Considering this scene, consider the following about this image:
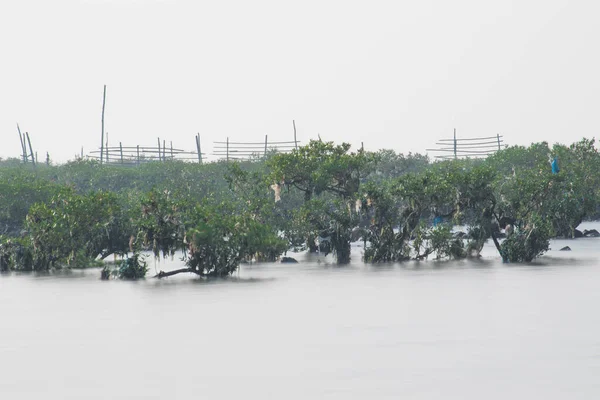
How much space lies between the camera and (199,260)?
4462 centimetres

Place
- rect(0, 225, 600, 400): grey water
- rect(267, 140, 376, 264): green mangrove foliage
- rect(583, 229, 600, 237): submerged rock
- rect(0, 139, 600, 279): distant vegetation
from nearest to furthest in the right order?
1. rect(0, 225, 600, 400): grey water
2. rect(0, 139, 600, 279): distant vegetation
3. rect(267, 140, 376, 264): green mangrove foliage
4. rect(583, 229, 600, 237): submerged rock

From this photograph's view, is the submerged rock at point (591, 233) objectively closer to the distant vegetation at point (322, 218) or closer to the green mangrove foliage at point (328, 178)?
the distant vegetation at point (322, 218)

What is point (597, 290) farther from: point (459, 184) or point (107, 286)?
point (107, 286)

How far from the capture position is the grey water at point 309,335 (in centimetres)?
2169

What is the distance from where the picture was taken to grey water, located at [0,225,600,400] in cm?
2169

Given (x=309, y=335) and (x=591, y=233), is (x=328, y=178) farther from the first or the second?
(x=591, y=233)

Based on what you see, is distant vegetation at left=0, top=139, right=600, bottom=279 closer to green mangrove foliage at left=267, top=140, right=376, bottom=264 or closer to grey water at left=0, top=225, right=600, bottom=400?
green mangrove foliage at left=267, top=140, right=376, bottom=264

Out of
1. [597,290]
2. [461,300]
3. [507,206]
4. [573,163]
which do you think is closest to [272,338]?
[461,300]

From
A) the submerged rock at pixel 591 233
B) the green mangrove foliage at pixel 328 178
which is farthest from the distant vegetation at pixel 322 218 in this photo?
the submerged rock at pixel 591 233

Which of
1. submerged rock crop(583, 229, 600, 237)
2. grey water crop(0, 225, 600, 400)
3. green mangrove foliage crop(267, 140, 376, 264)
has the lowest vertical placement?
grey water crop(0, 225, 600, 400)

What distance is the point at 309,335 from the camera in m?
29.5

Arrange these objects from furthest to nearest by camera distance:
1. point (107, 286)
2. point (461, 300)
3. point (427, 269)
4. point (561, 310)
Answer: point (427, 269), point (107, 286), point (461, 300), point (561, 310)

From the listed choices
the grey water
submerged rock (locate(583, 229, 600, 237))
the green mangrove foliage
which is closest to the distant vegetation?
the green mangrove foliage

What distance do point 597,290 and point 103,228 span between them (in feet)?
74.7
